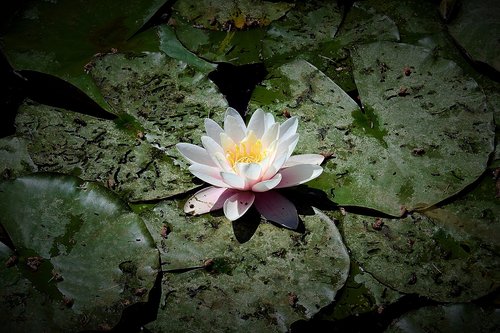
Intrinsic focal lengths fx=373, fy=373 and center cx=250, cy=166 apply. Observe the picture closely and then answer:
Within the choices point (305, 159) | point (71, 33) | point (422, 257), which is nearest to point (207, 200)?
point (305, 159)

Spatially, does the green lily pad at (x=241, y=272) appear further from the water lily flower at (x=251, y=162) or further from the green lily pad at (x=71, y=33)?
the green lily pad at (x=71, y=33)

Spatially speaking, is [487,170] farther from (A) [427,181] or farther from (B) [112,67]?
(B) [112,67]

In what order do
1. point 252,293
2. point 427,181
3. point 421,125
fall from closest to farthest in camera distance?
point 252,293, point 427,181, point 421,125

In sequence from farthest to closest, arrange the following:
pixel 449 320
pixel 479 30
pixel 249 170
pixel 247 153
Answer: pixel 479 30, pixel 247 153, pixel 249 170, pixel 449 320

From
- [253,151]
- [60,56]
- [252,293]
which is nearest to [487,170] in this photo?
[253,151]

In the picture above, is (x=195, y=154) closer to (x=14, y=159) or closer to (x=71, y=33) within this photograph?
(x=14, y=159)

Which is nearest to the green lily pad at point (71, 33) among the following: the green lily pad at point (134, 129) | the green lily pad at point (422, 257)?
the green lily pad at point (134, 129)

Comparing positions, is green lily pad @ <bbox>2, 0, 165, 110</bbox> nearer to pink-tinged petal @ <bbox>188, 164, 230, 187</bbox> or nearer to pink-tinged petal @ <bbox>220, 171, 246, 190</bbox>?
pink-tinged petal @ <bbox>188, 164, 230, 187</bbox>
